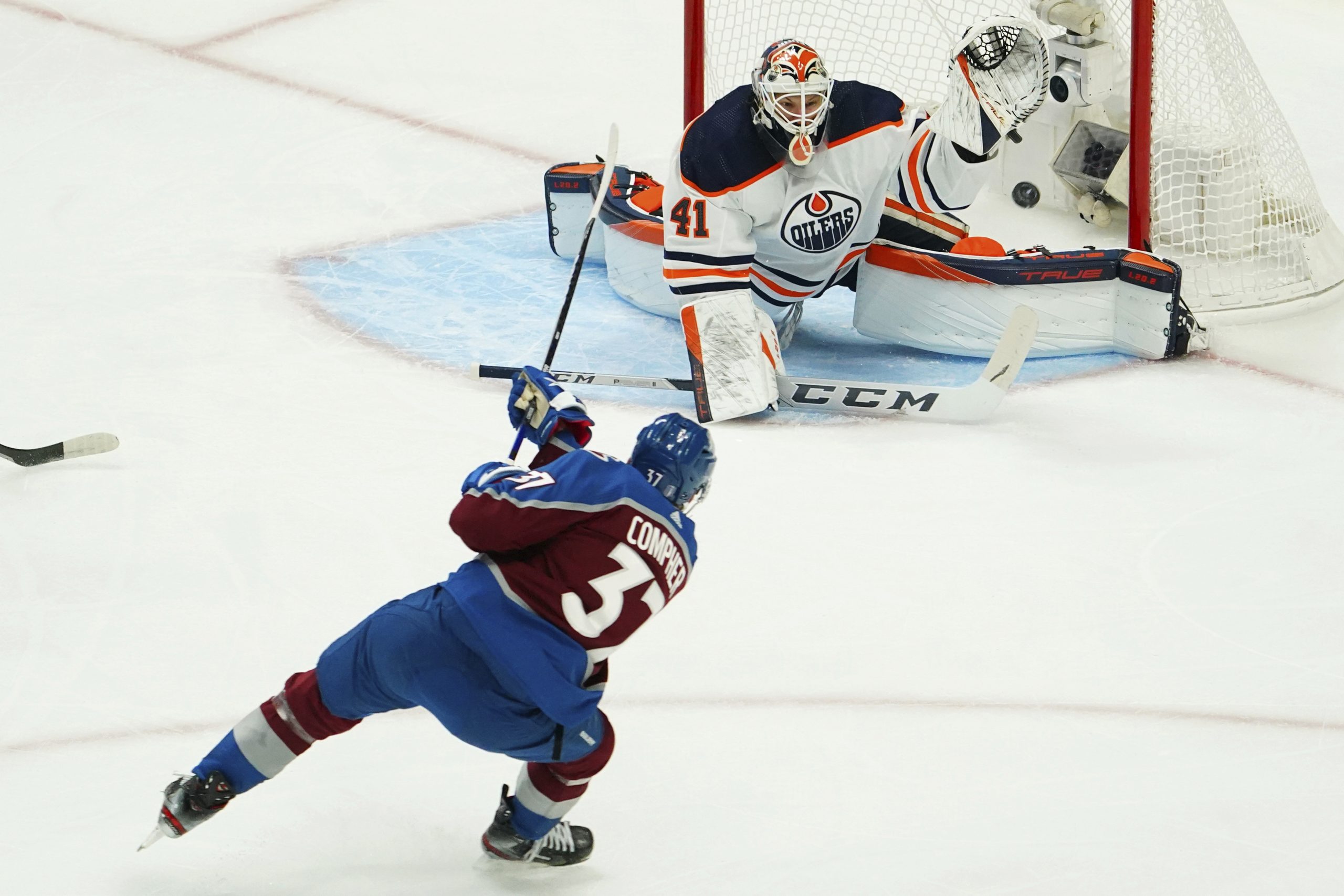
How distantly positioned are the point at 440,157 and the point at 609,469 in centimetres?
367

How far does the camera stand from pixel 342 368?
4164mm

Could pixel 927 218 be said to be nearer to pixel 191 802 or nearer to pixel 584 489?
pixel 584 489

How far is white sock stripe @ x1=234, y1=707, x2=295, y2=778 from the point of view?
228cm

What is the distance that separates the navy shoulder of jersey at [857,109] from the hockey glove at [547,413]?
171 centimetres

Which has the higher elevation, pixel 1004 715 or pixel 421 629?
pixel 421 629

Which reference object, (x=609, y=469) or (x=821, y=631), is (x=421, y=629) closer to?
(x=609, y=469)

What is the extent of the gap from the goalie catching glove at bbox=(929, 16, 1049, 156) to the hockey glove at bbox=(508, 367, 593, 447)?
186cm

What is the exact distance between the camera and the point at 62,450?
359 cm

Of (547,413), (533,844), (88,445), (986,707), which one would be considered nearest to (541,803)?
(533,844)

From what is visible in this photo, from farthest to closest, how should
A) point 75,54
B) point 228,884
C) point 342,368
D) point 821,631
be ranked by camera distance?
point 75,54, point 342,368, point 821,631, point 228,884

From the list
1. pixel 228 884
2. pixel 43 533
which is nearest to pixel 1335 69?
pixel 43 533

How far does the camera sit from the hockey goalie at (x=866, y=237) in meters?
3.96

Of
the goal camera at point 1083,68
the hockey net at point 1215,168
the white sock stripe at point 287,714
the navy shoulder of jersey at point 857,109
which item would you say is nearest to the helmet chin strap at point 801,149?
the navy shoulder of jersey at point 857,109

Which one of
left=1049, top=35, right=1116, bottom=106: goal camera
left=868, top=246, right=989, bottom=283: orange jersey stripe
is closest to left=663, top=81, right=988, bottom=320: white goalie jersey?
left=868, top=246, right=989, bottom=283: orange jersey stripe
